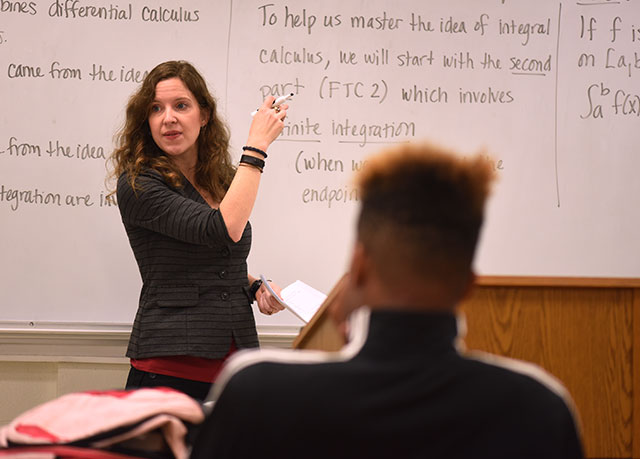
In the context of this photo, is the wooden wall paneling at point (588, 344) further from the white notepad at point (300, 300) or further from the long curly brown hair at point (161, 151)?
the long curly brown hair at point (161, 151)

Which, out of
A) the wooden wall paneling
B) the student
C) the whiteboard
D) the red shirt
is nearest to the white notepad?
the red shirt

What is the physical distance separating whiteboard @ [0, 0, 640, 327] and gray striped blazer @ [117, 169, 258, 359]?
653 mm

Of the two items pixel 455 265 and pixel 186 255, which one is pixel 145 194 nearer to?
pixel 186 255

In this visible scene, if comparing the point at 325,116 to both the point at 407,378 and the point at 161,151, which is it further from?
the point at 407,378

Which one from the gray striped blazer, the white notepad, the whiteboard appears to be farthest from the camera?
the whiteboard

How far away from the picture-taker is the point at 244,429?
73 centimetres

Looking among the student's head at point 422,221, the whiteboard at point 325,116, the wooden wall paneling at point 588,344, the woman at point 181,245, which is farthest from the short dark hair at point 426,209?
the whiteboard at point 325,116

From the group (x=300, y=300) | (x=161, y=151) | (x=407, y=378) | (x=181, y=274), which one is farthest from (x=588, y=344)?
(x=161, y=151)

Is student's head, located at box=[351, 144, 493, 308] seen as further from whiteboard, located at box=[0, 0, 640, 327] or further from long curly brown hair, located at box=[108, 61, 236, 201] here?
whiteboard, located at box=[0, 0, 640, 327]

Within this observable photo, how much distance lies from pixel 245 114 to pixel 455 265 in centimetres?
199

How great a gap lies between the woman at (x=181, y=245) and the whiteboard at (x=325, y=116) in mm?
576

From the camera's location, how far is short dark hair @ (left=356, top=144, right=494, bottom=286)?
75cm

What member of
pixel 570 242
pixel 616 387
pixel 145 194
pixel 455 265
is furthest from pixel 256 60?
pixel 455 265

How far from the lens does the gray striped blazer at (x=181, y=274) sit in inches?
72.6
